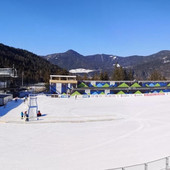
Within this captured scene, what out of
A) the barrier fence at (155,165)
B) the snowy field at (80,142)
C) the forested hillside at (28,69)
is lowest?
the snowy field at (80,142)

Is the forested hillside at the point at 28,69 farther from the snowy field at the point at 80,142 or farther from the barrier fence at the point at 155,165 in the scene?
the barrier fence at the point at 155,165

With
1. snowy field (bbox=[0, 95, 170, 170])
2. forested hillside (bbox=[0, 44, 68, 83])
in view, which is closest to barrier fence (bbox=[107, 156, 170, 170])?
snowy field (bbox=[0, 95, 170, 170])

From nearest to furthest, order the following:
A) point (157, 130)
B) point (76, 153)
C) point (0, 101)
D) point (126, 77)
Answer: point (76, 153) < point (157, 130) < point (0, 101) < point (126, 77)

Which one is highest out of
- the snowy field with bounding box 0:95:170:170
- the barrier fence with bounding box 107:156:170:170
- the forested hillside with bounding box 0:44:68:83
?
the forested hillside with bounding box 0:44:68:83

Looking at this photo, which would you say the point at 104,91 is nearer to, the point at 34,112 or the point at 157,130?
the point at 34,112

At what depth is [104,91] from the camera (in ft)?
171

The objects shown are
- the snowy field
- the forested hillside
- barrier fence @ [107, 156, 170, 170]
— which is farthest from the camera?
the forested hillside

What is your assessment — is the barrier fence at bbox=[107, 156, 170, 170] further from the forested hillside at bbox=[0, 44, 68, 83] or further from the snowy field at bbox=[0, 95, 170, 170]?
the forested hillside at bbox=[0, 44, 68, 83]

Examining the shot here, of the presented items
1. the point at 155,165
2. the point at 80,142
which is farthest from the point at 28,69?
the point at 155,165

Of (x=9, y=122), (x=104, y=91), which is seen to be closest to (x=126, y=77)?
(x=104, y=91)

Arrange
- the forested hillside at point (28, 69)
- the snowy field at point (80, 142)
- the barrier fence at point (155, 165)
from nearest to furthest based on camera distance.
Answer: the barrier fence at point (155, 165)
the snowy field at point (80, 142)
the forested hillside at point (28, 69)

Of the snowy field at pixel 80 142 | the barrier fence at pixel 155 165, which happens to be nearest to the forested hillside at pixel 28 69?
the snowy field at pixel 80 142

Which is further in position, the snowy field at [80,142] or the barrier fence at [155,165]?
the snowy field at [80,142]

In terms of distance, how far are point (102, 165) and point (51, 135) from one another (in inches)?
278
